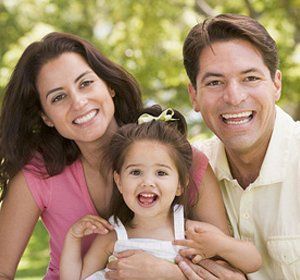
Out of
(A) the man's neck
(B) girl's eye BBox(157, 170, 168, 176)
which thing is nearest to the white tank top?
(B) girl's eye BBox(157, 170, 168, 176)

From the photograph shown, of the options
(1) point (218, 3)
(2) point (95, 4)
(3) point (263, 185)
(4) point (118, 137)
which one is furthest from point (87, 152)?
(2) point (95, 4)

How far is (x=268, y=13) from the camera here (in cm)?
818

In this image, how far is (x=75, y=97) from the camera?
3.15m

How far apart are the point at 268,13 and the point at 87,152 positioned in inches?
211

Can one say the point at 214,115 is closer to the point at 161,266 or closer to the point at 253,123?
the point at 253,123

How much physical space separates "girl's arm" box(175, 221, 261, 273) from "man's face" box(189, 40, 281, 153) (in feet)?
1.47

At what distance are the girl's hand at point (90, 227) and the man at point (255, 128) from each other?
40 centimetres

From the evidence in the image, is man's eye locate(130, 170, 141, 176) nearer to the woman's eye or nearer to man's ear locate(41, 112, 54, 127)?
the woman's eye

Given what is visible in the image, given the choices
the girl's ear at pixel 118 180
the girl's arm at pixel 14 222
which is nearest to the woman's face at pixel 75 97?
the girl's ear at pixel 118 180

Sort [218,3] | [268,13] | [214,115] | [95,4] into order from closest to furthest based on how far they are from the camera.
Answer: [214,115]
[268,13]
[218,3]
[95,4]

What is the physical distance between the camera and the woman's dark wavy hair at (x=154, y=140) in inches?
120

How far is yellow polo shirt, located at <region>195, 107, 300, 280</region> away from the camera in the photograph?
306 cm

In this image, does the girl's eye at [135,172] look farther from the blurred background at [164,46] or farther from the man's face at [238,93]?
the blurred background at [164,46]

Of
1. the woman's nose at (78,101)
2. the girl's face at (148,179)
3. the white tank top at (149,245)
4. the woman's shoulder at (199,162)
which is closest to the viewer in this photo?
the girl's face at (148,179)
